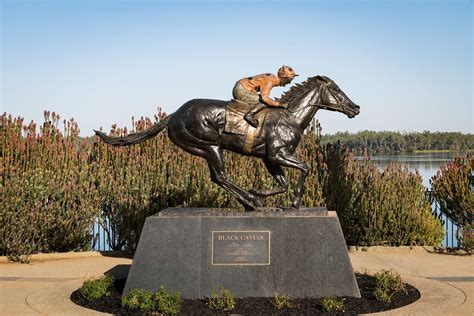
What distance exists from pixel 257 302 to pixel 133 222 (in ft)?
15.8

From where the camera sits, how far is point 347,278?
7.05m

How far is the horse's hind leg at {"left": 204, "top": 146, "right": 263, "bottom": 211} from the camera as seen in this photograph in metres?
7.59

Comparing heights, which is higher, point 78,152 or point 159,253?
point 78,152

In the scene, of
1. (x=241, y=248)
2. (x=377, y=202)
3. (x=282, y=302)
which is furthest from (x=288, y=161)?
(x=377, y=202)

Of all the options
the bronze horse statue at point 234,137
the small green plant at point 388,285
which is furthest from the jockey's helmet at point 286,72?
the small green plant at point 388,285

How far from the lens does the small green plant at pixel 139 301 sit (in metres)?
6.45

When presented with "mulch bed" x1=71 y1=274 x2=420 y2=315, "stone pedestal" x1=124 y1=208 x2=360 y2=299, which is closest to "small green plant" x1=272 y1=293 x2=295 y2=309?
"mulch bed" x1=71 y1=274 x2=420 y2=315

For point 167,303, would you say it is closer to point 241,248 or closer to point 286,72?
point 241,248

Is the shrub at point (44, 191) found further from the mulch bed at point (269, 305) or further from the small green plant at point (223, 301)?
the small green plant at point (223, 301)

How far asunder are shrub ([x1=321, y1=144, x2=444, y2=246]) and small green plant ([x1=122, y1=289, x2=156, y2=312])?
5807 mm

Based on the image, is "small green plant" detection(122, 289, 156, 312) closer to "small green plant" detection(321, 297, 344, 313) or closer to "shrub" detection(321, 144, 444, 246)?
"small green plant" detection(321, 297, 344, 313)

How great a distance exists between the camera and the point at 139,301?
6.56 meters

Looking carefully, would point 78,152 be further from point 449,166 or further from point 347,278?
point 449,166

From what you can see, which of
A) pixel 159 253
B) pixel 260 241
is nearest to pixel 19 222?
pixel 159 253
